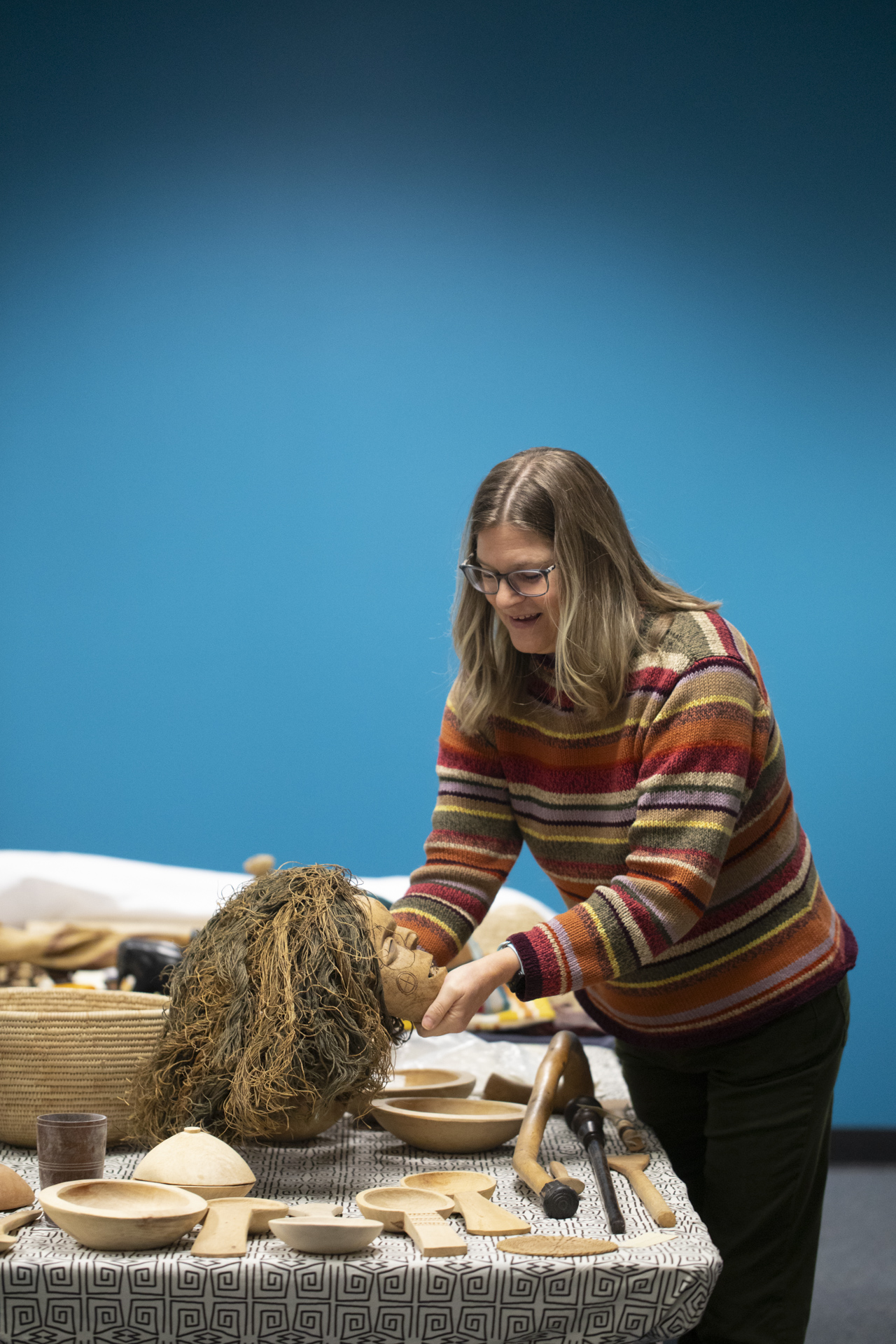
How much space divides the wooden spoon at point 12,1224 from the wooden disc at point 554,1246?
0.40 metres

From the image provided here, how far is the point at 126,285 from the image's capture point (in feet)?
12.1

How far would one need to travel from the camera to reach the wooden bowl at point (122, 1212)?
93 centimetres

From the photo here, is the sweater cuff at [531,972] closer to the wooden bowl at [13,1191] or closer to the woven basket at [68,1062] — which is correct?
the woven basket at [68,1062]

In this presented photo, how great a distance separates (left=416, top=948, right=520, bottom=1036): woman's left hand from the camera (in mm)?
1271

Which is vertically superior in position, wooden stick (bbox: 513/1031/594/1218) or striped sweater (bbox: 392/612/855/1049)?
striped sweater (bbox: 392/612/855/1049)

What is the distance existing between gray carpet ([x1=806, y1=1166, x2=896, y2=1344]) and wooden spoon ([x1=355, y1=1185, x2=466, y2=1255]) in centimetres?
174

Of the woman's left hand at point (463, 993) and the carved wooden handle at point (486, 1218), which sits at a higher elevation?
the woman's left hand at point (463, 993)

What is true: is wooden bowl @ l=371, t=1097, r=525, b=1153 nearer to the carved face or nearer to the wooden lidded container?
the carved face

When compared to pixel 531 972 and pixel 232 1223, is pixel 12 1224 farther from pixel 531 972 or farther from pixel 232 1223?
pixel 531 972

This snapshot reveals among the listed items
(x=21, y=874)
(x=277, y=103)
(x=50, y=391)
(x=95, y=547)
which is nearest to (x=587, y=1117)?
(x=21, y=874)

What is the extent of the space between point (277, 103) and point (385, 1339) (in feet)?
11.7

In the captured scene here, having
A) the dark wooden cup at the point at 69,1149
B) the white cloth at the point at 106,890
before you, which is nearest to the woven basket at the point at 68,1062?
the dark wooden cup at the point at 69,1149

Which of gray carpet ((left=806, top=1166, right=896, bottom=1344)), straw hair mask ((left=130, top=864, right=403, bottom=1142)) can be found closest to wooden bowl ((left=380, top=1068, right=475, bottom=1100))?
straw hair mask ((left=130, top=864, right=403, bottom=1142))

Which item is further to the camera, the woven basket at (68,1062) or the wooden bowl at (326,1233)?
the woven basket at (68,1062)
